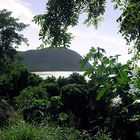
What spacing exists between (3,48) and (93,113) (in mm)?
24845

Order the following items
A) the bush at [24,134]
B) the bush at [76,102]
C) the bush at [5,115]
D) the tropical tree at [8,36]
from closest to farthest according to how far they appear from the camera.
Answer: the bush at [24,134] → the bush at [5,115] → the bush at [76,102] → the tropical tree at [8,36]

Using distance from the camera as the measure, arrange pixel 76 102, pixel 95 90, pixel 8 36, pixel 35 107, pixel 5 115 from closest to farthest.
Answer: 1. pixel 95 90
2. pixel 5 115
3. pixel 35 107
4. pixel 76 102
5. pixel 8 36

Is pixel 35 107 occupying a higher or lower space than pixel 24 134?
lower

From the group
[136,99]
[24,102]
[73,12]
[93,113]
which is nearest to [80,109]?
[93,113]

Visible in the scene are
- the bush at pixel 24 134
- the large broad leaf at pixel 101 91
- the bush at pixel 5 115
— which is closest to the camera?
the large broad leaf at pixel 101 91

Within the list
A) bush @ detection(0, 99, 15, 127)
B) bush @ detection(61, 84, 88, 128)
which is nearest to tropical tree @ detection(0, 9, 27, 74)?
bush @ detection(61, 84, 88, 128)

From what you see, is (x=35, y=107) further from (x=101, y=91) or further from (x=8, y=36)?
(x=8, y=36)

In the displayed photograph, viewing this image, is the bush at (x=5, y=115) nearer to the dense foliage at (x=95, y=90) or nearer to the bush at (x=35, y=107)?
the dense foliage at (x=95, y=90)

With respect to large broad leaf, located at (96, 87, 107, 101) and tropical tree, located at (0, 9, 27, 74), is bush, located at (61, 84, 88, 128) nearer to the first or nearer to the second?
tropical tree, located at (0, 9, 27, 74)

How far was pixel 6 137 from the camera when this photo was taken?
11.7 m

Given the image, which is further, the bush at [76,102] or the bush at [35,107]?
the bush at [76,102]

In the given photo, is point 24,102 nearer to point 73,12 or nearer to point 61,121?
point 61,121

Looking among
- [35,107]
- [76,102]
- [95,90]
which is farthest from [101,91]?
[76,102]

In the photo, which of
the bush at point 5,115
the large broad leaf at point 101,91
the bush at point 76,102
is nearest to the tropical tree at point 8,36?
the bush at point 76,102
